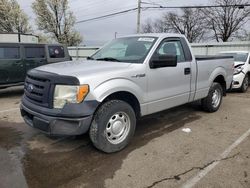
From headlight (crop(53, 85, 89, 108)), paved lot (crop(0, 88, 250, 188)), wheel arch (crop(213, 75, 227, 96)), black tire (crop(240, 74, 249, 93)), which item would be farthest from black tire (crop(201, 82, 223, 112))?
headlight (crop(53, 85, 89, 108))

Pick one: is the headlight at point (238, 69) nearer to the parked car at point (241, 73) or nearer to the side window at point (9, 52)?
the parked car at point (241, 73)

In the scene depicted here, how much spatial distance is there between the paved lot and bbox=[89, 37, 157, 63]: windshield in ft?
4.87

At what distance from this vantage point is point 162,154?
4211 millimetres

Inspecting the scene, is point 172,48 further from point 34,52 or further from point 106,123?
point 34,52

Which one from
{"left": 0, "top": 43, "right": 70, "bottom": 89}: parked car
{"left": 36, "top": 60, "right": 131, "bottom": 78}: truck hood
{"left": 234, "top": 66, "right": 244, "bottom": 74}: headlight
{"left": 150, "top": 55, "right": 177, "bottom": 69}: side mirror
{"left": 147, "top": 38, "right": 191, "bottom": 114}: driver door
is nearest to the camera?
{"left": 36, "top": 60, "right": 131, "bottom": 78}: truck hood

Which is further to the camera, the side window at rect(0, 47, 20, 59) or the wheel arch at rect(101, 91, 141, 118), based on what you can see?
the side window at rect(0, 47, 20, 59)

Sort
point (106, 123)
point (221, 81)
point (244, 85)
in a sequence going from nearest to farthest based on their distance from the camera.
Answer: point (106, 123), point (221, 81), point (244, 85)

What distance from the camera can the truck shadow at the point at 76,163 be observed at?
11.3ft

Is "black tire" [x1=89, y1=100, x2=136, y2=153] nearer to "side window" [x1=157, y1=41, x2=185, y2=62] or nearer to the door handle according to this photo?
"side window" [x1=157, y1=41, x2=185, y2=62]

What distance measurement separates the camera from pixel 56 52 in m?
10.8

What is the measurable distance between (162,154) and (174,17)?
54464mm

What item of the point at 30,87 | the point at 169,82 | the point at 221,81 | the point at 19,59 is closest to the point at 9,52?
the point at 19,59

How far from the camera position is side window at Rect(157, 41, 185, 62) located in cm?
504

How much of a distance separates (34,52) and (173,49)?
6.50 m
